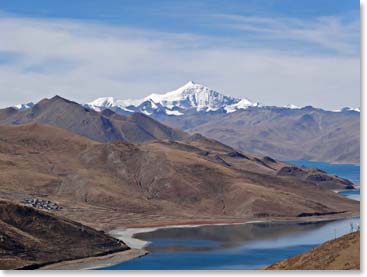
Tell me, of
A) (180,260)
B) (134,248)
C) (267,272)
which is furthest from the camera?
(134,248)

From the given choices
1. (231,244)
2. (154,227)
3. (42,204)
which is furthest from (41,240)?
(42,204)

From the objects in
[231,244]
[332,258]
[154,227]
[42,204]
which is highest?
[42,204]

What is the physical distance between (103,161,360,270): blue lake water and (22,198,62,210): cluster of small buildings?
2742cm

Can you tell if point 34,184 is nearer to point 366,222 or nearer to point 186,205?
point 186,205

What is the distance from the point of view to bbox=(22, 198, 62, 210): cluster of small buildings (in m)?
163

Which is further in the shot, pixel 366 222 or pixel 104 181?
pixel 104 181

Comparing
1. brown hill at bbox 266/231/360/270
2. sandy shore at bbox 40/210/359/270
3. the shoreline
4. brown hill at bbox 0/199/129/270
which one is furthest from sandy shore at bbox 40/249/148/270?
brown hill at bbox 266/231/360/270

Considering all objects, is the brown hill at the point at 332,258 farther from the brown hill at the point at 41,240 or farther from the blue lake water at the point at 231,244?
the brown hill at the point at 41,240

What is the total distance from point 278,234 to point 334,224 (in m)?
24.1

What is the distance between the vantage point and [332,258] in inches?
1644

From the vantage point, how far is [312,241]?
138m

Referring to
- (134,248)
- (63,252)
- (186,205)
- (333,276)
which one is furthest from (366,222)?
(186,205)

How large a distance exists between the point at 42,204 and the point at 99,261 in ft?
216

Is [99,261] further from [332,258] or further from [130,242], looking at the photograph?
[332,258]
